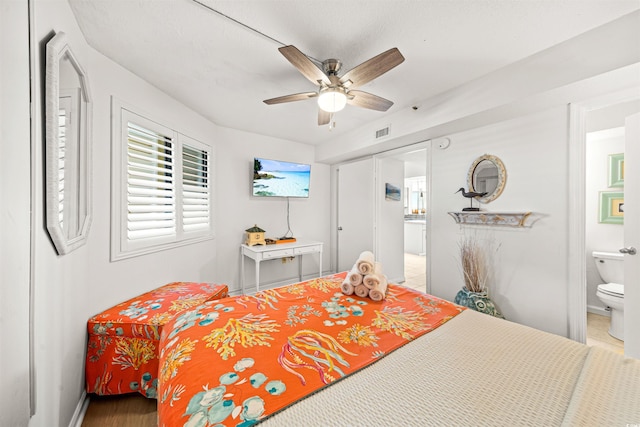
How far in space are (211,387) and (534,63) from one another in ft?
9.10

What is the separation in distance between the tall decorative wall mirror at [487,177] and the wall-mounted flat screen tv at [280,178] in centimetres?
228

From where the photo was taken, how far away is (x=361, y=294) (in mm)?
1589

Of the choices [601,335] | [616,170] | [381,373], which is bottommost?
[601,335]

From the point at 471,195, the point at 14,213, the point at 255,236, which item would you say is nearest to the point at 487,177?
the point at 471,195

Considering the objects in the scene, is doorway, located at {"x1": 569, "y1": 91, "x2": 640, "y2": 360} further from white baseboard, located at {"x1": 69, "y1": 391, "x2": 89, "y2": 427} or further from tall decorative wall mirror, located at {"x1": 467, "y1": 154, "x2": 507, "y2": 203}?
white baseboard, located at {"x1": 69, "y1": 391, "x2": 89, "y2": 427}

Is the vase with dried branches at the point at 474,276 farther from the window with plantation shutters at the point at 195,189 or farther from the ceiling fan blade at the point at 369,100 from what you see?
the window with plantation shutters at the point at 195,189

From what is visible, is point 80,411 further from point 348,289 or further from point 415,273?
point 415,273

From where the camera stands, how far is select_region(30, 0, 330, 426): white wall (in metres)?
1.00

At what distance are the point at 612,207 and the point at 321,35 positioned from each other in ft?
11.9

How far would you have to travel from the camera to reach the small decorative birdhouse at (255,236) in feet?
10.5

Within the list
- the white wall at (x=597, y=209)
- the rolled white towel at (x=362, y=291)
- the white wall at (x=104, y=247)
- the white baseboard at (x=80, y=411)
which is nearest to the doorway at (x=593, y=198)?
the white wall at (x=597, y=209)

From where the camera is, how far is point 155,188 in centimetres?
219

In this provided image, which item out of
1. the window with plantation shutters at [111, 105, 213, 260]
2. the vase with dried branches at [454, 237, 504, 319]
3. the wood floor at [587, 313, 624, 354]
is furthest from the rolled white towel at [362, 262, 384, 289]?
the wood floor at [587, 313, 624, 354]

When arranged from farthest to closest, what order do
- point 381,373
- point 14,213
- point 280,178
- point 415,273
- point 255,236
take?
point 415,273 → point 280,178 → point 255,236 → point 381,373 → point 14,213
